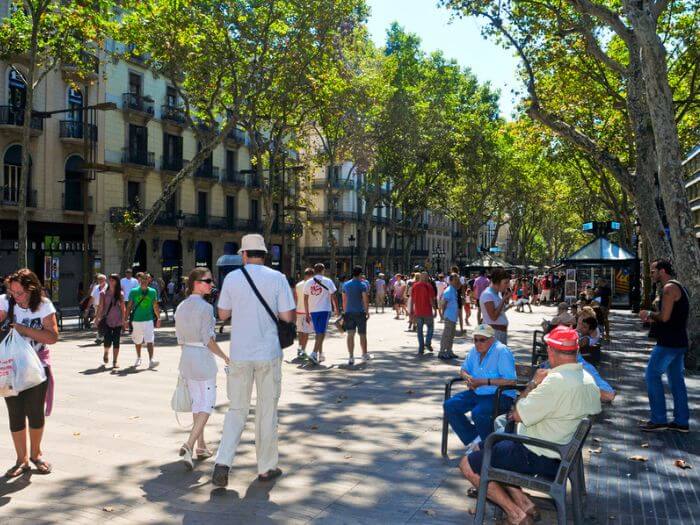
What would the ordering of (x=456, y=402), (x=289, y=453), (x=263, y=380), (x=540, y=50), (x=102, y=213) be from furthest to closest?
(x=102, y=213) < (x=540, y=50) < (x=289, y=453) < (x=456, y=402) < (x=263, y=380)

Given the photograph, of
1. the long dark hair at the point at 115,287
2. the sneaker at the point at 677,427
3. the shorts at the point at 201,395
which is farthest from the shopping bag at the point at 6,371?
the long dark hair at the point at 115,287

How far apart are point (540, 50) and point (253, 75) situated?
28.5 feet

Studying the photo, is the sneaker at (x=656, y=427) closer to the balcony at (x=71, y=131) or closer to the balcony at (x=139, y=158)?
the balcony at (x=71, y=131)

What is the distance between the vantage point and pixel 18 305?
5.27 m

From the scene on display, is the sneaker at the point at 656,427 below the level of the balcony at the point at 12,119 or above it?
below

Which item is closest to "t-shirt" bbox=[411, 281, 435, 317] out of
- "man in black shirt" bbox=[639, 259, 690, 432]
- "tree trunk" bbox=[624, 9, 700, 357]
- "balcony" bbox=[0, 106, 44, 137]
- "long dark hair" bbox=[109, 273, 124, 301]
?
"tree trunk" bbox=[624, 9, 700, 357]

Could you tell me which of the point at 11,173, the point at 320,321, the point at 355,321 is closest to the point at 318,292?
the point at 320,321

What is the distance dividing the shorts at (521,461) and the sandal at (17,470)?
3.57 metres

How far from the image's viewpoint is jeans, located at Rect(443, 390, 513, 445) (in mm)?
5332

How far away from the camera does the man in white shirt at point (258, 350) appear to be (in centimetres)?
513

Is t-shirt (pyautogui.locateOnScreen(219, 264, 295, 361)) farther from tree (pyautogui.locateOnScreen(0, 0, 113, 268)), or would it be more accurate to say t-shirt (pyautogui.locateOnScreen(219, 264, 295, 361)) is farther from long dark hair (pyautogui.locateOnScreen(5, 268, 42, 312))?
tree (pyautogui.locateOnScreen(0, 0, 113, 268))

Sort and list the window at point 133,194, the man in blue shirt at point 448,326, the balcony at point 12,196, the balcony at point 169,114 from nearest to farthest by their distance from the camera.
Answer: the man in blue shirt at point 448,326 → the balcony at point 12,196 → the window at point 133,194 → the balcony at point 169,114

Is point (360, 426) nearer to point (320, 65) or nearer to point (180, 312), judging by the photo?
point (180, 312)

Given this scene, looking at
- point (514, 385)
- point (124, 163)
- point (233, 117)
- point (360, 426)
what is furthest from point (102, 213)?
point (514, 385)
